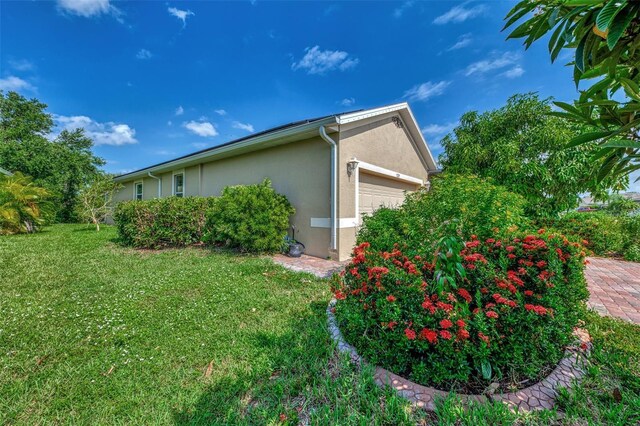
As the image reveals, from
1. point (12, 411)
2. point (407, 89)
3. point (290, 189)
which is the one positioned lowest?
point (12, 411)

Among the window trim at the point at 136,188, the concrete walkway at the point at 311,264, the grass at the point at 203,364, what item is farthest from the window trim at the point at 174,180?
the grass at the point at 203,364

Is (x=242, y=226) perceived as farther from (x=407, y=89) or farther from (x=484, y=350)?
(x=407, y=89)

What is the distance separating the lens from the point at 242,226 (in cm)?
641

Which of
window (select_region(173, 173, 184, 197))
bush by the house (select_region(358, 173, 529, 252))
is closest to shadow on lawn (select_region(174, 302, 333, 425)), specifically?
bush by the house (select_region(358, 173, 529, 252))

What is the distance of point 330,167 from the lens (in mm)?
6352

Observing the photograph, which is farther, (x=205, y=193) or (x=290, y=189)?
(x=205, y=193)

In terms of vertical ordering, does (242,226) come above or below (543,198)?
below

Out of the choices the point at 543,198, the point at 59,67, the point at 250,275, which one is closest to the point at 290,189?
the point at 250,275

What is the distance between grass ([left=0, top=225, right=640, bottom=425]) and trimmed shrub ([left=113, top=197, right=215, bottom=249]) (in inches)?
121

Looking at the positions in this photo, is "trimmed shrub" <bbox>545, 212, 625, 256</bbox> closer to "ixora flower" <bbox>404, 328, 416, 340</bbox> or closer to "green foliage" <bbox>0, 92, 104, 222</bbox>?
"ixora flower" <bbox>404, 328, 416, 340</bbox>

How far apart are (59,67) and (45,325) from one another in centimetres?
1443

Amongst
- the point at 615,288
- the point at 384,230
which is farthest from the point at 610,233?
the point at 384,230

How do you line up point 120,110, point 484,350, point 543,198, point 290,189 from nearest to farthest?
point 484,350 → point 290,189 → point 543,198 → point 120,110

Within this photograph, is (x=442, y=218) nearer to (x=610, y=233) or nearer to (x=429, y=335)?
(x=429, y=335)
